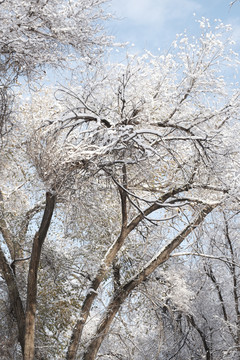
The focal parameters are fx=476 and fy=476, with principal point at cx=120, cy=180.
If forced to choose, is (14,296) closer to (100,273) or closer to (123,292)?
(100,273)

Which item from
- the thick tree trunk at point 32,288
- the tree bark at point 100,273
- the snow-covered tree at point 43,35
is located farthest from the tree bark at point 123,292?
the snow-covered tree at point 43,35

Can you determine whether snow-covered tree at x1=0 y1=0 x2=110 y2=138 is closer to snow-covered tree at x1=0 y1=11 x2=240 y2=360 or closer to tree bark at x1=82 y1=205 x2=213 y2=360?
snow-covered tree at x1=0 y1=11 x2=240 y2=360

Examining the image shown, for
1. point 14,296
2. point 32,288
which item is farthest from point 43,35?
point 14,296

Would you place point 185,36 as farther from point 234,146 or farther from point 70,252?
point 70,252

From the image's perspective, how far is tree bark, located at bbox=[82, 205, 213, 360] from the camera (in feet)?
28.9

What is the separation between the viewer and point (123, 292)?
9.06 meters

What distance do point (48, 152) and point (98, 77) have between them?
204cm

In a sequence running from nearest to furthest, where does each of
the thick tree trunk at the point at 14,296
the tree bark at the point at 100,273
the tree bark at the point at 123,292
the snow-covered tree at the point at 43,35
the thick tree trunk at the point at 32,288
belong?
the snow-covered tree at the point at 43,35 → the thick tree trunk at the point at 32,288 → the tree bark at the point at 100,273 → the thick tree trunk at the point at 14,296 → the tree bark at the point at 123,292

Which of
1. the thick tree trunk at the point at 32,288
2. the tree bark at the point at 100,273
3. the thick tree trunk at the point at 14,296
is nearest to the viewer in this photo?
the thick tree trunk at the point at 32,288

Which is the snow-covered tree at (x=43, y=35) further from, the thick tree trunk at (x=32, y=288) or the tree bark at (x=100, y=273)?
the tree bark at (x=100, y=273)

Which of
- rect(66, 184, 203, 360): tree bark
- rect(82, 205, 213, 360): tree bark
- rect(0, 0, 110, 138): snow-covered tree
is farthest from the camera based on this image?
rect(82, 205, 213, 360): tree bark

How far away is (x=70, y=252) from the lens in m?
10.6

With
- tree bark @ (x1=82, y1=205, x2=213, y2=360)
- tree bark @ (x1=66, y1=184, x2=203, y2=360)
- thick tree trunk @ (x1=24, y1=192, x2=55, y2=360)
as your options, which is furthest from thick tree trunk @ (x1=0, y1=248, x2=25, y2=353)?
tree bark @ (x1=82, y1=205, x2=213, y2=360)

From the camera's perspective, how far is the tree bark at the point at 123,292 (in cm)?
880
